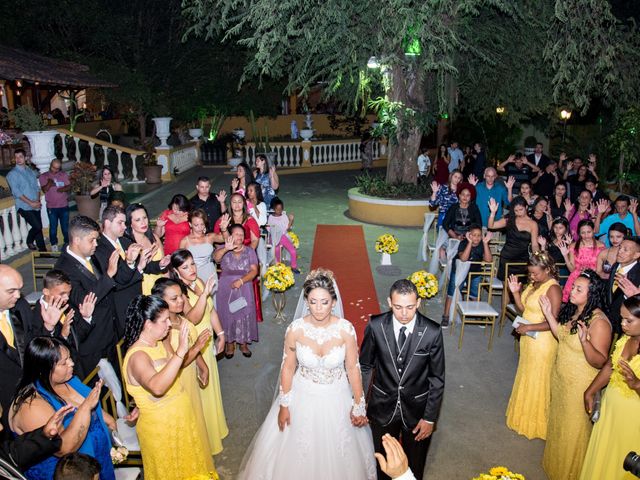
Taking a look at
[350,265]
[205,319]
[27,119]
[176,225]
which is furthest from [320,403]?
[27,119]

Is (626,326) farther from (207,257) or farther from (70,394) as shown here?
(207,257)

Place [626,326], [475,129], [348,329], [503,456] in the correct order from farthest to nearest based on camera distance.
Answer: [475,129] → [503,456] → [348,329] → [626,326]

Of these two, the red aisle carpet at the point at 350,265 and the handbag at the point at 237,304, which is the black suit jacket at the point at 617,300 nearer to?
the red aisle carpet at the point at 350,265

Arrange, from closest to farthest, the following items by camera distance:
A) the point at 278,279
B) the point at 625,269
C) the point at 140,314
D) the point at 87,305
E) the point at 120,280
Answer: the point at 140,314 < the point at 87,305 < the point at 120,280 < the point at 625,269 < the point at 278,279

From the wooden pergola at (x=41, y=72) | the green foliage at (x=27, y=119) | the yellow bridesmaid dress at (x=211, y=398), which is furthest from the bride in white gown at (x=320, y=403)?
the wooden pergola at (x=41, y=72)

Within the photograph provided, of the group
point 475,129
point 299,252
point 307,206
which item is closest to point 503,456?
point 299,252

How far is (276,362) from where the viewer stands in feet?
23.3

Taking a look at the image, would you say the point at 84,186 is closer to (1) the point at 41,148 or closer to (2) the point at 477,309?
(1) the point at 41,148

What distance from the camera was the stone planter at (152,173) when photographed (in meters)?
18.1

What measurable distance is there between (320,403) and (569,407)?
2.19 meters

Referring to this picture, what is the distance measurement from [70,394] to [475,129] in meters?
24.2

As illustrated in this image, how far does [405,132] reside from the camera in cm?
1493

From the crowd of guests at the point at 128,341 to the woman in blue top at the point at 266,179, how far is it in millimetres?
3725

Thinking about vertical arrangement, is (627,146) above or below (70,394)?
above
